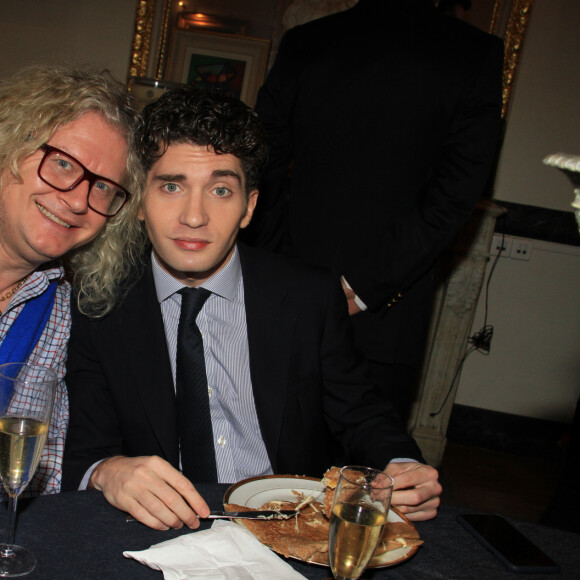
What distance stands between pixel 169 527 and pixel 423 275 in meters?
1.53

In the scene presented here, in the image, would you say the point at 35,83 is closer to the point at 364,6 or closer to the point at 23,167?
the point at 23,167

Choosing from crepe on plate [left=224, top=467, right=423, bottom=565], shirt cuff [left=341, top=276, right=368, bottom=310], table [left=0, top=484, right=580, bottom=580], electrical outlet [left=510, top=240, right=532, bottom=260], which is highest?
electrical outlet [left=510, top=240, right=532, bottom=260]

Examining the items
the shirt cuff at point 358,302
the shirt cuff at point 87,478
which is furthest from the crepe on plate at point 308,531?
the shirt cuff at point 358,302

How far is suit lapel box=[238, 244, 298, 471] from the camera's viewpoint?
5.53 feet

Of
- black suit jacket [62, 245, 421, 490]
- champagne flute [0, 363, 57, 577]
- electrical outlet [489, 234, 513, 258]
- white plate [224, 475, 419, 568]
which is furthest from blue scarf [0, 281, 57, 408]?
electrical outlet [489, 234, 513, 258]

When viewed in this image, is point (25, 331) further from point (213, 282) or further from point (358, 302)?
point (358, 302)

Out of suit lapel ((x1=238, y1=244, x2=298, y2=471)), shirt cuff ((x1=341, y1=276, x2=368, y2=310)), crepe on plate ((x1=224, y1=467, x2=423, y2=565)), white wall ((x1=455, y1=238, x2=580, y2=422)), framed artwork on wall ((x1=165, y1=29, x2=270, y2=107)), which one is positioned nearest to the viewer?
crepe on plate ((x1=224, y1=467, x2=423, y2=565))

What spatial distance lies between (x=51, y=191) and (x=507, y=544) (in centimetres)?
125

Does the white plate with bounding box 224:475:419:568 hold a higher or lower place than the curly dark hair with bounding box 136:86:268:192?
lower

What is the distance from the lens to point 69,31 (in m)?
4.35

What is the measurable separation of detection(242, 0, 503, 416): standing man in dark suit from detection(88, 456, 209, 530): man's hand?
126 centimetres

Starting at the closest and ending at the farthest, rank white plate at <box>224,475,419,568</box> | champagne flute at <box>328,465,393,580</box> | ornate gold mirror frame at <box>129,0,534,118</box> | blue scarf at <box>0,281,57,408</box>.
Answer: champagne flute at <box>328,465,393,580</box>, white plate at <box>224,475,419,568</box>, blue scarf at <box>0,281,57,408</box>, ornate gold mirror frame at <box>129,0,534,118</box>

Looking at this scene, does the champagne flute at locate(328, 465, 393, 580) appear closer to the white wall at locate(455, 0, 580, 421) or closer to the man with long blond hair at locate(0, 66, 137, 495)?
the man with long blond hair at locate(0, 66, 137, 495)

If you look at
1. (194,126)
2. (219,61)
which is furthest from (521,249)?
(194,126)
